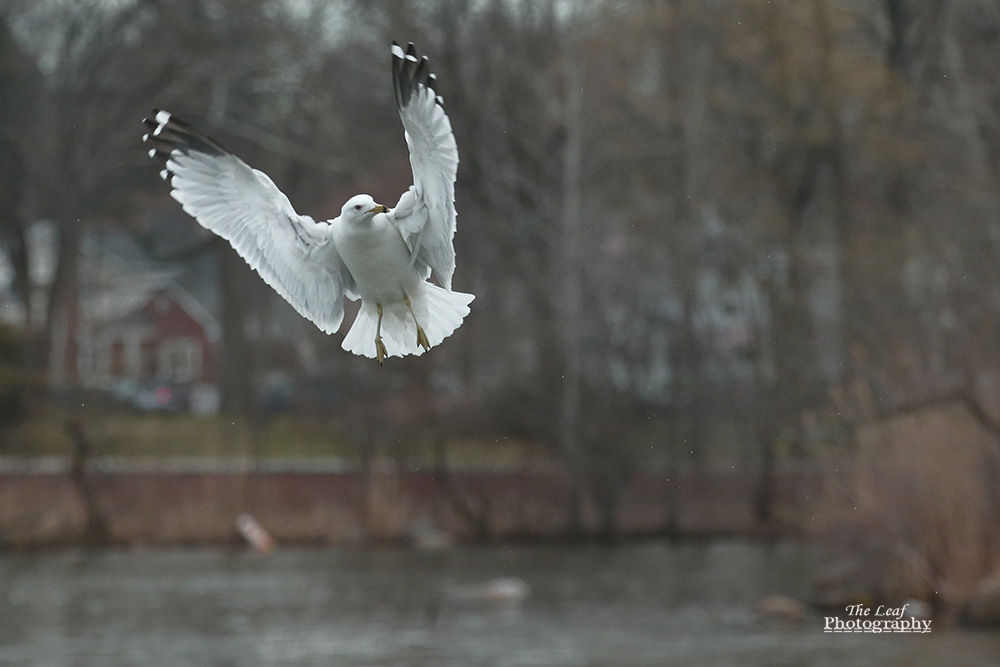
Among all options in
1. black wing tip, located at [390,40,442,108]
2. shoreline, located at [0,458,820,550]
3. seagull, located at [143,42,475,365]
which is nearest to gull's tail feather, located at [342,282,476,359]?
seagull, located at [143,42,475,365]

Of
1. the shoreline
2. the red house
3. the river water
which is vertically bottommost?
the river water

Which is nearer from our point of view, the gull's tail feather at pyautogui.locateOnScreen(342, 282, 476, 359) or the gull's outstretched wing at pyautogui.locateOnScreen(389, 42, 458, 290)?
the gull's outstretched wing at pyautogui.locateOnScreen(389, 42, 458, 290)

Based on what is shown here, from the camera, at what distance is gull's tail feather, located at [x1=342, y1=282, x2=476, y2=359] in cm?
996

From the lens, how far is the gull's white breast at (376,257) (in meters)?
9.56

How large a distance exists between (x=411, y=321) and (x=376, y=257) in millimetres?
585

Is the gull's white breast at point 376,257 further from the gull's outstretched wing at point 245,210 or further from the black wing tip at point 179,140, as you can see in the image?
the black wing tip at point 179,140

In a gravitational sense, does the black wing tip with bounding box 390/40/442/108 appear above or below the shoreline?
above

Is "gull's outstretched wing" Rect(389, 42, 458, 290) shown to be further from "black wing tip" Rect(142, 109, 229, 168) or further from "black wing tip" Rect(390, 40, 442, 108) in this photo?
"black wing tip" Rect(142, 109, 229, 168)

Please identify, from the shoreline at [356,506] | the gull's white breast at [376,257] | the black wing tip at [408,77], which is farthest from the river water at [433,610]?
the black wing tip at [408,77]

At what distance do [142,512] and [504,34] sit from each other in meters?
9.91

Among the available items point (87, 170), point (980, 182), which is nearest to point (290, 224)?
point (980, 182)

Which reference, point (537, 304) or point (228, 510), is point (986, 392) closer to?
point (537, 304)

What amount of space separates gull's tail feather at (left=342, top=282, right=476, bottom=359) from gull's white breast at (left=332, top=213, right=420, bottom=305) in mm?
109

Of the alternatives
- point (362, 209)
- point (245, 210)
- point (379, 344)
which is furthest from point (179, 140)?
point (379, 344)
